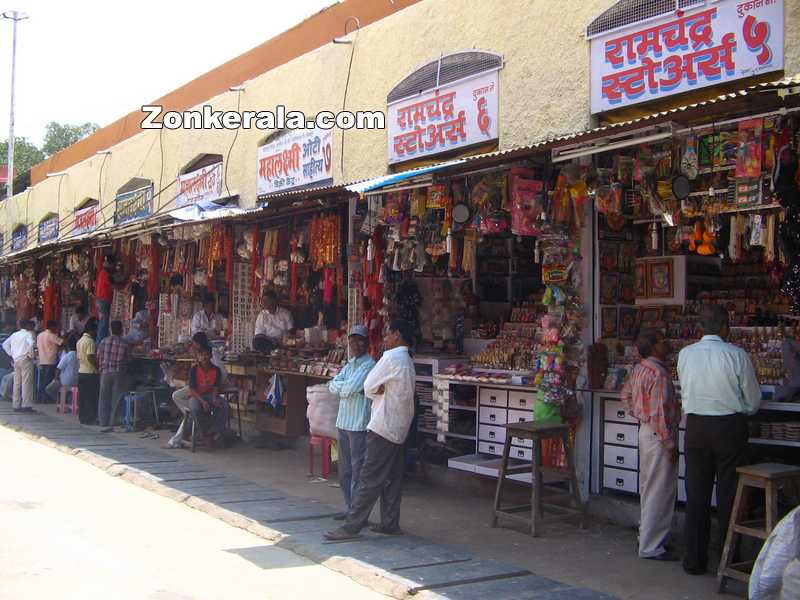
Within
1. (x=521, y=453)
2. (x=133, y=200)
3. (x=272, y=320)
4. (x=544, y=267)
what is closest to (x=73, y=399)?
(x=133, y=200)

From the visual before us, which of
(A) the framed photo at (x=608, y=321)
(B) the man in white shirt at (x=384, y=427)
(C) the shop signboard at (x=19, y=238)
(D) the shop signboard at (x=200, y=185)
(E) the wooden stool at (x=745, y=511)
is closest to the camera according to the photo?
(E) the wooden stool at (x=745, y=511)

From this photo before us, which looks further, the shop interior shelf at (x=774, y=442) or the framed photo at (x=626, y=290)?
the framed photo at (x=626, y=290)

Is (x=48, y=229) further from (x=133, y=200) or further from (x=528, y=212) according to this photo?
(x=528, y=212)

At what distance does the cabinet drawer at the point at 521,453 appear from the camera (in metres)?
8.62

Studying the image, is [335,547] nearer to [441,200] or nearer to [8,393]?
[441,200]

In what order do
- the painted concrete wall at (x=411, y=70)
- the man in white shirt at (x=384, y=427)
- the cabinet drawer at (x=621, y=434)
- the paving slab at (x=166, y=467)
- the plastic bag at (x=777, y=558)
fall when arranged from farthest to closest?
1. the paving slab at (x=166, y=467)
2. the painted concrete wall at (x=411, y=70)
3. the cabinet drawer at (x=621, y=434)
4. the man in white shirt at (x=384, y=427)
5. the plastic bag at (x=777, y=558)

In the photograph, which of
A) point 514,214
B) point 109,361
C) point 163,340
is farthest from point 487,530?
point 163,340

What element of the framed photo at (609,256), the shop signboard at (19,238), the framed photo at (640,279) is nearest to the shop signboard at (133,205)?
the shop signboard at (19,238)

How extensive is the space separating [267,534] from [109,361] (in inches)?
300

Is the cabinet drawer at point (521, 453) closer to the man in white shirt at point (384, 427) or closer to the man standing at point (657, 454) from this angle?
the man in white shirt at point (384, 427)

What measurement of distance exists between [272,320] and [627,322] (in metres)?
6.31

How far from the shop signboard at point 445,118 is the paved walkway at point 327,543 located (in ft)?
14.1

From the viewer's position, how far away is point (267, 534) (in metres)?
7.36

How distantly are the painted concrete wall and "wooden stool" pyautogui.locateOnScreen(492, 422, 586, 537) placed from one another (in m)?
3.00
